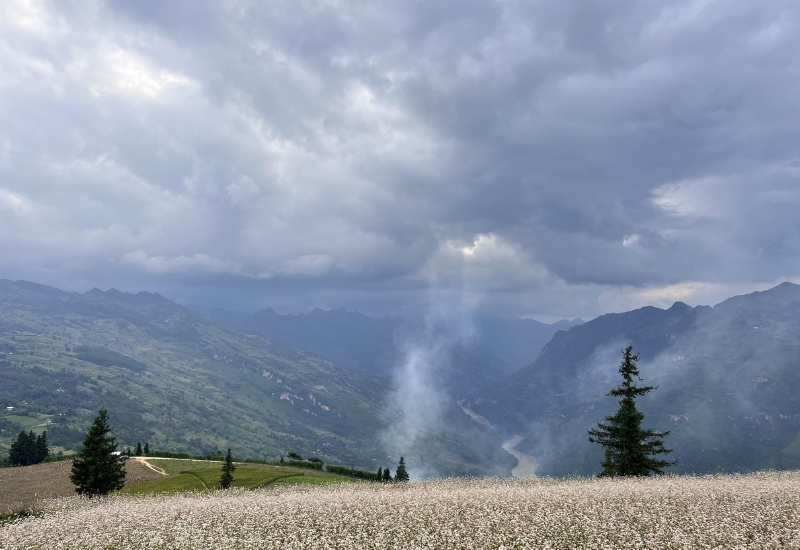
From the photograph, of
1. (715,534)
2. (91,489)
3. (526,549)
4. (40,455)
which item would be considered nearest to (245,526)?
(526,549)

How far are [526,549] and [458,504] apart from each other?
572cm

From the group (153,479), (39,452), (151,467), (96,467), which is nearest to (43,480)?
(151,467)

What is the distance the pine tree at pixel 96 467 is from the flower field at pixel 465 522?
50768mm

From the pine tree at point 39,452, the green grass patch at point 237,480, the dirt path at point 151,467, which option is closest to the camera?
the green grass patch at point 237,480

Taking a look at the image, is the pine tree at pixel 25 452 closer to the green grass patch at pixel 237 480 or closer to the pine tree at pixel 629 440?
the green grass patch at pixel 237 480

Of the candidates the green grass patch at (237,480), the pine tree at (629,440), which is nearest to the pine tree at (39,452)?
the green grass patch at (237,480)

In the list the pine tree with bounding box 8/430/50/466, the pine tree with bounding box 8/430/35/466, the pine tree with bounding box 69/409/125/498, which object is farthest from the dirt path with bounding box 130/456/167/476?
the pine tree with bounding box 8/430/35/466

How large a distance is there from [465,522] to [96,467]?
215ft

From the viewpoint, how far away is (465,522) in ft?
50.5

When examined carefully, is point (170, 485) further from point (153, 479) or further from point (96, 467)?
point (153, 479)

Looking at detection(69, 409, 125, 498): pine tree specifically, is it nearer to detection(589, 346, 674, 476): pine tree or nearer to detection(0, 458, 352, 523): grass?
detection(0, 458, 352, 523): grass

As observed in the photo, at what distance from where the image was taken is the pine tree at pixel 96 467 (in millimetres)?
60844

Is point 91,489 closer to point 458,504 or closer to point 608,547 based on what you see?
point 458,504

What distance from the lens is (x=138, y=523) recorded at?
57.3 feet
